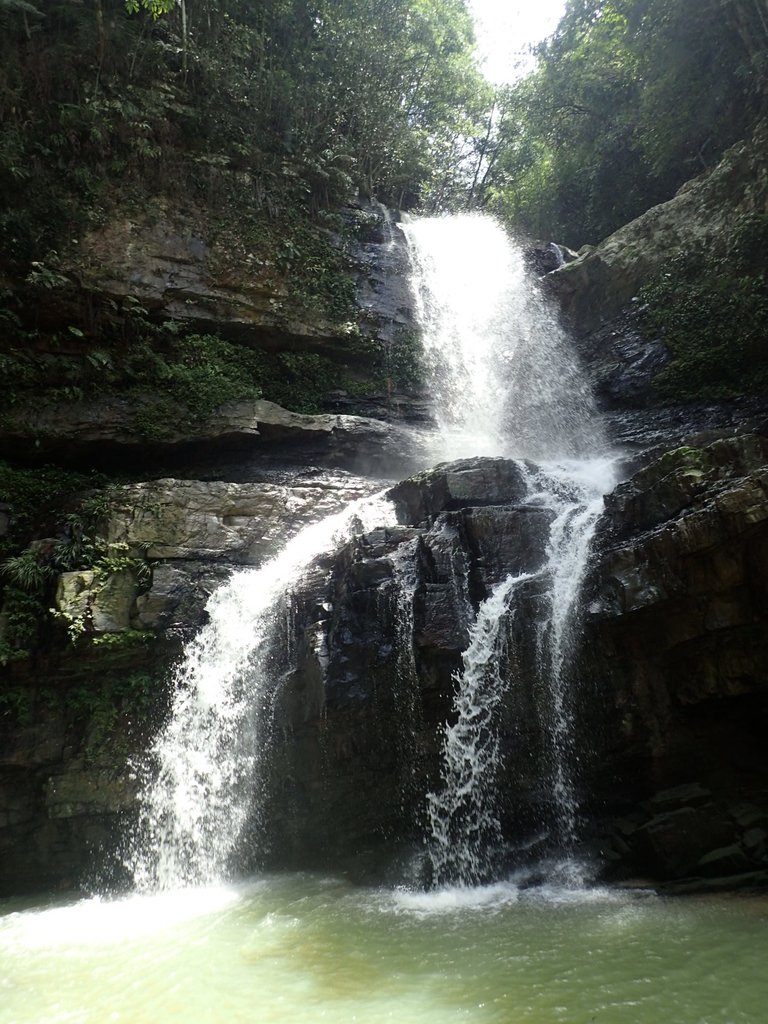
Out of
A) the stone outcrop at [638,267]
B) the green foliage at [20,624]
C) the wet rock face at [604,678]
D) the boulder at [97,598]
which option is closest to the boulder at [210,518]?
the boulder at [97,598]

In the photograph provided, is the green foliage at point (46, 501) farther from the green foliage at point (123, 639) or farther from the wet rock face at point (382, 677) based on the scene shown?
the wet rock face at point (382, 677)

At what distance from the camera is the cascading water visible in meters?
7.32

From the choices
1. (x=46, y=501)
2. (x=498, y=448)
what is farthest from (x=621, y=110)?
(x=46, y=501)

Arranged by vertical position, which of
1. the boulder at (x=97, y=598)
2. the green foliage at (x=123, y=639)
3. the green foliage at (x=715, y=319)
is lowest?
the green foliage at (x=123, y=639)

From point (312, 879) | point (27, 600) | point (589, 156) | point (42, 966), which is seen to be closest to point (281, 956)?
point (42, 966)

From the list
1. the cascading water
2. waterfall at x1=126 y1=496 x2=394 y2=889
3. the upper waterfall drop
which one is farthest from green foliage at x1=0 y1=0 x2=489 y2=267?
waterfall at x1=126 y1=496 x2=394 y2=889

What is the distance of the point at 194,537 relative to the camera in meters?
11.5

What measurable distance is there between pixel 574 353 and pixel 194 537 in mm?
10235

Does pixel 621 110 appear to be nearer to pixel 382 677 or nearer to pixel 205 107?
pixel 205 107

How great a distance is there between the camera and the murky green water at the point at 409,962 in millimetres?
3889

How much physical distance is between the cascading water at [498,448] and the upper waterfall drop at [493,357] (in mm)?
34

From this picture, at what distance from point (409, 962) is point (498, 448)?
456 inches

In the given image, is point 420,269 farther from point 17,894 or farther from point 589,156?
point 17,894

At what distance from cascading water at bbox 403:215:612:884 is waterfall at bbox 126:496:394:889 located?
287cm
